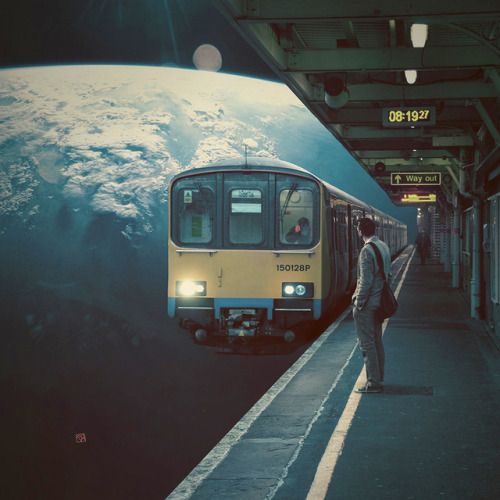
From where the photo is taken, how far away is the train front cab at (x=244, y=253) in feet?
44.3

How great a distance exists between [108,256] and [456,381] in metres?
176

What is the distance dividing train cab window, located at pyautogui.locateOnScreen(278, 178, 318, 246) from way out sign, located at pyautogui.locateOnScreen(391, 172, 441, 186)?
29.3ft

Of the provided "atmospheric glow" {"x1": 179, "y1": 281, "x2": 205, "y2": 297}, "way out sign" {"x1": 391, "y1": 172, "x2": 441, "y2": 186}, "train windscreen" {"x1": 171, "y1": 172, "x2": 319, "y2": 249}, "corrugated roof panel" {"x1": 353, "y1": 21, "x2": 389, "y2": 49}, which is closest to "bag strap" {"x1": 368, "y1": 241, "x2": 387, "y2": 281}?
"corrugated roof panel" {"x1": 353, "y1": 21, "x2": 389, "y2": 49}

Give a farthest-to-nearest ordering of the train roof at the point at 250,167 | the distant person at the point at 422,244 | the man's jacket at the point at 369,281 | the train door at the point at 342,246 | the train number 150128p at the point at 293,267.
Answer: the distant person at the point at 422,244 → the train door at the point at 342,246 → the train roof at the point at 250,167 → the train number 150128p at the point at 293,267 → the man's jacket at the point at 369,281

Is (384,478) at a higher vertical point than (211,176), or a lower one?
lower

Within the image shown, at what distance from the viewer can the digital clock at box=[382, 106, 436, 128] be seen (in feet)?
41.4

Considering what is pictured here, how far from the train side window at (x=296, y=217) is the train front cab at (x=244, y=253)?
2cm

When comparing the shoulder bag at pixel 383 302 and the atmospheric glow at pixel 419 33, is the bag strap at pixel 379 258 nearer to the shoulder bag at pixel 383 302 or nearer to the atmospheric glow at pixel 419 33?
the shoulder bag at pixel 383 302

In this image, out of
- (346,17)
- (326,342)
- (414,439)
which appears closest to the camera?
(414,439)

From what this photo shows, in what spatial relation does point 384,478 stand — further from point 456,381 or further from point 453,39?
point 453,39

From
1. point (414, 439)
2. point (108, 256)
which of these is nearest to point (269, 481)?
point (414, 439)

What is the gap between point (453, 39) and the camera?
10.8 meters

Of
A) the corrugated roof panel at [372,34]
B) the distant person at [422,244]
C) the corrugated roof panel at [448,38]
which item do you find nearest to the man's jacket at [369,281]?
the corrugated roof panel at [372,34]

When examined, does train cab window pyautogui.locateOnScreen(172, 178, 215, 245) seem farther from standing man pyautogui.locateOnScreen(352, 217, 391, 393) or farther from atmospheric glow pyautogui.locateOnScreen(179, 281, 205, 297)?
standing man pyautogui.locateOnScreen(352, 217, 391, 393)
